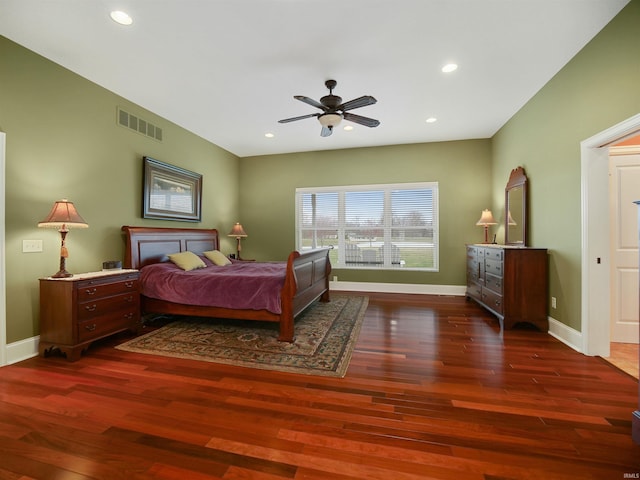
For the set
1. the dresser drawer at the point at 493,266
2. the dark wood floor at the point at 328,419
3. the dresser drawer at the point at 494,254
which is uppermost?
the dresser drawer at the point at 494,254

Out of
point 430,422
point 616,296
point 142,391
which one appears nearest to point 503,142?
point 616,296

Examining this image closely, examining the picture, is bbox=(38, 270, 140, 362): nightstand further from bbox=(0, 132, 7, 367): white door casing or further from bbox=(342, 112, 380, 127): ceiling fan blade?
bbox=(342, 112, 380, 127): ceiling fan blade

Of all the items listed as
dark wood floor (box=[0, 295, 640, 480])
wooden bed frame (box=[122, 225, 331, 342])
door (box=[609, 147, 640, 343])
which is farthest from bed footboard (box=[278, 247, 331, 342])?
door (box=[609, 147, 640, 343])

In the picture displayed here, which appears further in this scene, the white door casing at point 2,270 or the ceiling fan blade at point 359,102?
the ceiling fan blade at point 359,102

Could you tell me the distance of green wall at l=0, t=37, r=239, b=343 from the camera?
2619 mm

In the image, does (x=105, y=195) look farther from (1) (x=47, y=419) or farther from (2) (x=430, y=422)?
(2) (x=430, y=422)

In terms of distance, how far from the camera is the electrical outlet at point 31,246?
2.69 meters

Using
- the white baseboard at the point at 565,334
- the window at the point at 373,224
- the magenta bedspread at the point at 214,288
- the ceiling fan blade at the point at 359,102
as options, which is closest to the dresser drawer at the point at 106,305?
the magenta bedspread at the point at 214,288

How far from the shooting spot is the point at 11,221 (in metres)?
2.60

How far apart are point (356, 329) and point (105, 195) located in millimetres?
3523

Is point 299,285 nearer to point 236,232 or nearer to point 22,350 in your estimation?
point 22,350

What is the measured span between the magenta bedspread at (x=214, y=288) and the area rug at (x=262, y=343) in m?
0.35

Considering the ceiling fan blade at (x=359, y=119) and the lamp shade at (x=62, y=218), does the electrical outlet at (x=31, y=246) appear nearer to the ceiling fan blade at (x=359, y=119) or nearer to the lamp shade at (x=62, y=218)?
the lamp shade at (x=62, y=218)

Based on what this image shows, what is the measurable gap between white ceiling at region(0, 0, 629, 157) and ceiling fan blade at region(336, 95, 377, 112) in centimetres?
36
